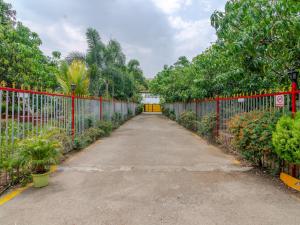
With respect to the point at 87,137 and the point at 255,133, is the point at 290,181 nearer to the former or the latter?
the point at 255,133

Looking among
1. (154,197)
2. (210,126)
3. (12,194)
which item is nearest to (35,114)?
(12,194)

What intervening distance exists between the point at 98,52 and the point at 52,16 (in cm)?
405

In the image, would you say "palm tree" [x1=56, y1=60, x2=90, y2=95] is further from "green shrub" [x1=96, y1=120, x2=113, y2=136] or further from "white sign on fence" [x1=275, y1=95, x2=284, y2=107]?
"white sign on fence" [x1=275, y1=95, x2=284, y2=107]

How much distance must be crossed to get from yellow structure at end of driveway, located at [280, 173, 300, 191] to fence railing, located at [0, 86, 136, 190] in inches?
207

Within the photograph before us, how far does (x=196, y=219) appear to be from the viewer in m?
2.78

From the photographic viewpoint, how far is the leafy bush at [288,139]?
3467 millimetres

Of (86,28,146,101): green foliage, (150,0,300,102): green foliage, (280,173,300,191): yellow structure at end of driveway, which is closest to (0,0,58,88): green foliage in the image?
(86,28,146,101): green foliage

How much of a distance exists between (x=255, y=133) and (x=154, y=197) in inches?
107

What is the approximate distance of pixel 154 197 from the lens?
342cm

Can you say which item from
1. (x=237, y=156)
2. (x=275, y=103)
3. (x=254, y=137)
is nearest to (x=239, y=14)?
(x=275, y=103)

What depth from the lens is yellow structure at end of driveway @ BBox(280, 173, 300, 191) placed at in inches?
149

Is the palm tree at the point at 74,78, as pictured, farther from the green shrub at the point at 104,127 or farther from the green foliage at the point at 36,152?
the green foliage at the point at 36,152

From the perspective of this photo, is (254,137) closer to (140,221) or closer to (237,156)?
(237,156)

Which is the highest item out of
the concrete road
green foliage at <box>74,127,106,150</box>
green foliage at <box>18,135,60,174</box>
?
green foliage at <box>18,135,60,174</box>
